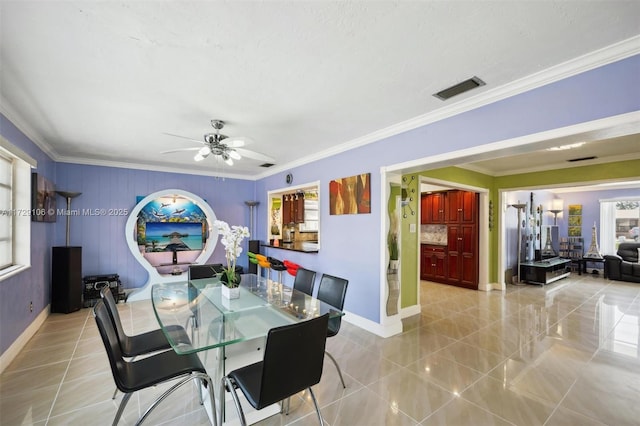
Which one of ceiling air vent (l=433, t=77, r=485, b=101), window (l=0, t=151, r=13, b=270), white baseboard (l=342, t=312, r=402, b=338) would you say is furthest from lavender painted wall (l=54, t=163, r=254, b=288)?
ceiling air vent (l=433, t=77, r=485, b=101)

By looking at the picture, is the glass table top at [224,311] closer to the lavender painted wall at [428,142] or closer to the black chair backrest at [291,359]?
the black chair backrest at [291,359]

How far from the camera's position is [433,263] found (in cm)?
652

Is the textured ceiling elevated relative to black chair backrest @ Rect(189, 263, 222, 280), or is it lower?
elevated

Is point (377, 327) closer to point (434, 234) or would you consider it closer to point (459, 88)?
point (459, 88)

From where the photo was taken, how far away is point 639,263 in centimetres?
668

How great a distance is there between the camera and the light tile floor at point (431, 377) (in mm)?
1994

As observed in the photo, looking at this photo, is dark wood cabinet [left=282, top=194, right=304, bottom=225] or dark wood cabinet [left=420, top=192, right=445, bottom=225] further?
dark wood cabinet [left=420, top=192, right=445, bottom=225]

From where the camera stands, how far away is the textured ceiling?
1.49 m

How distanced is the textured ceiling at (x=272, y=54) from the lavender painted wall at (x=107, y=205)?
2.05 meters

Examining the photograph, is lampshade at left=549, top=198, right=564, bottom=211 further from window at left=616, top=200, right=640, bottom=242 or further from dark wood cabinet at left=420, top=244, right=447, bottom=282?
dark wood cabinet at left=420, top=244, right=447, bottom=282

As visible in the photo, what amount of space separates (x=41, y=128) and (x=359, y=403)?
464cm

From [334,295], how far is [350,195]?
5.46ft

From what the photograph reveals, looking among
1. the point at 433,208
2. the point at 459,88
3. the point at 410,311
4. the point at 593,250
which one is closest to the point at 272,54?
the point at 459,88

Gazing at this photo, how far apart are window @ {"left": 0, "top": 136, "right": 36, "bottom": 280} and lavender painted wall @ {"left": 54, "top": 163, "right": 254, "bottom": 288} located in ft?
5.23
